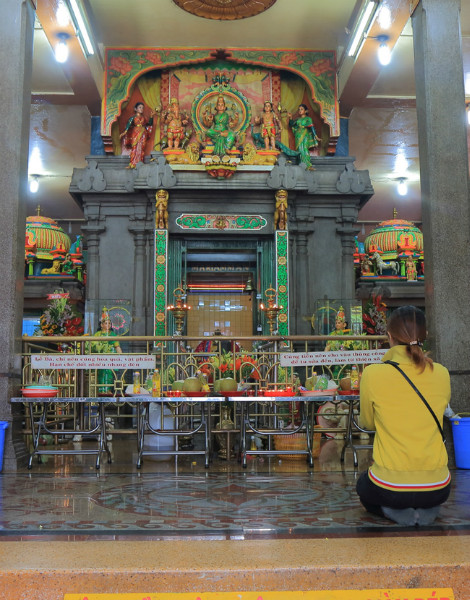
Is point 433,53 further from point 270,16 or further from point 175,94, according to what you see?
point 175,94

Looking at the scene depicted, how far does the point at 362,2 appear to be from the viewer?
11.3 m

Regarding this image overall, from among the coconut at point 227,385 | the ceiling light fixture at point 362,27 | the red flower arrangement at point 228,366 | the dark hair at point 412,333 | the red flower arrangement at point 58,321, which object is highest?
the ceiling light fixture at point 362,27

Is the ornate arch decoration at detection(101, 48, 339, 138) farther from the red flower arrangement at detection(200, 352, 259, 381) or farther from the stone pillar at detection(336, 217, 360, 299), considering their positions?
the red flower arrangement at detection(200, 352, 259, 381)

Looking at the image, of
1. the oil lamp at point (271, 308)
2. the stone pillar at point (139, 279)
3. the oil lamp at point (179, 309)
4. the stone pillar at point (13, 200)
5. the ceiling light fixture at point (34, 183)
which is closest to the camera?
the stone pillar at point (13, 200)

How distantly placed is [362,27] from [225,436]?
776 centimetres

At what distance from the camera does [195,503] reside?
4.42m

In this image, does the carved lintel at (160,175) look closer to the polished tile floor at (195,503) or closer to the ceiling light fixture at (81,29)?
the ceiling light fixture at (81,29)

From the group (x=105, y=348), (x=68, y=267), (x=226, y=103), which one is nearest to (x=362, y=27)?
(x=226, y=103)

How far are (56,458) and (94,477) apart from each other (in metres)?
1.77

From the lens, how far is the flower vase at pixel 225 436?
22.3 ft

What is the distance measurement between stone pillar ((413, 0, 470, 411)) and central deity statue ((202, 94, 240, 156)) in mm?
6192

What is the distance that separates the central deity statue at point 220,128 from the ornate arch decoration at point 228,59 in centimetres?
99

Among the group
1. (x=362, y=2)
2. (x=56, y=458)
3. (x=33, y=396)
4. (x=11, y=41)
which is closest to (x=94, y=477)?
(x=33, y=396)

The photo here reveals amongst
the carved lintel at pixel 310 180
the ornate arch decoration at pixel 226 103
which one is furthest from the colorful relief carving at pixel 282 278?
the ornate arch decoration at pixel 226 103
